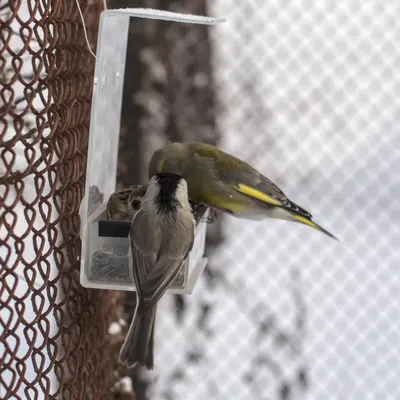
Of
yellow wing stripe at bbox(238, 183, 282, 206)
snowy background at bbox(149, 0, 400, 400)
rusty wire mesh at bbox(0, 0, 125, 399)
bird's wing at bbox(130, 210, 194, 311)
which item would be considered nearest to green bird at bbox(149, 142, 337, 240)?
yellow wing stripe at bbox(238, 183, 282, 206)

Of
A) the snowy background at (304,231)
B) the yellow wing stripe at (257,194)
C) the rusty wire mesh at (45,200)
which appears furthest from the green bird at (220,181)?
the snowy background at (304,231)

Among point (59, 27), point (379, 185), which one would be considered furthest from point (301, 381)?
point (59, 27)

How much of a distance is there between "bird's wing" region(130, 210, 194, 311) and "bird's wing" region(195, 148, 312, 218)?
1.02 m

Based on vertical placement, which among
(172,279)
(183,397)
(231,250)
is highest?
(172,279)

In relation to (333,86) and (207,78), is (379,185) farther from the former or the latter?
(207,78)

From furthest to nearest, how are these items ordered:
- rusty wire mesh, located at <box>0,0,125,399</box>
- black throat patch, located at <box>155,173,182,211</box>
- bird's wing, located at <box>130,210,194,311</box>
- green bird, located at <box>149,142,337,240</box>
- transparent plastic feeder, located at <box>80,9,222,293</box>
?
green bird, located at <box>149,142,337,240</box> → black throat patch, located at <box>155,173,182,211</box> → bird's wing, located at <box>130,210,194,311</box> → transparent plastic feeder, located at <box>80,9,222,293</box> → rusty wire mesh, located at <box>0,0,125,399</box>

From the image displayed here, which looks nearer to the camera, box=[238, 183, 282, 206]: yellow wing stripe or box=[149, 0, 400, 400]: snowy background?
box=[238, 183, 282, 206]: yellow wing stripe

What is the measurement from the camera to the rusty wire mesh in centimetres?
202

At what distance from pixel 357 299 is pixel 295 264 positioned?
56 centimetres

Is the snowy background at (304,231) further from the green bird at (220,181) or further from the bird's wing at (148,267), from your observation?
the bird's wing at (148,267)

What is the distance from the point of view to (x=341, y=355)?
5875 mm

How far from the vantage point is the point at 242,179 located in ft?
11.9

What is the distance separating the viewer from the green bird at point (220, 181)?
3576mm

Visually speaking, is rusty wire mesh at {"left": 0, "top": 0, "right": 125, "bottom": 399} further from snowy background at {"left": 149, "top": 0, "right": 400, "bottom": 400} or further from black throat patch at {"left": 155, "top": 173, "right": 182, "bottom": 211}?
snowy background at {"left": 149, "top": 0, "right": 400, "bottom": 400}
